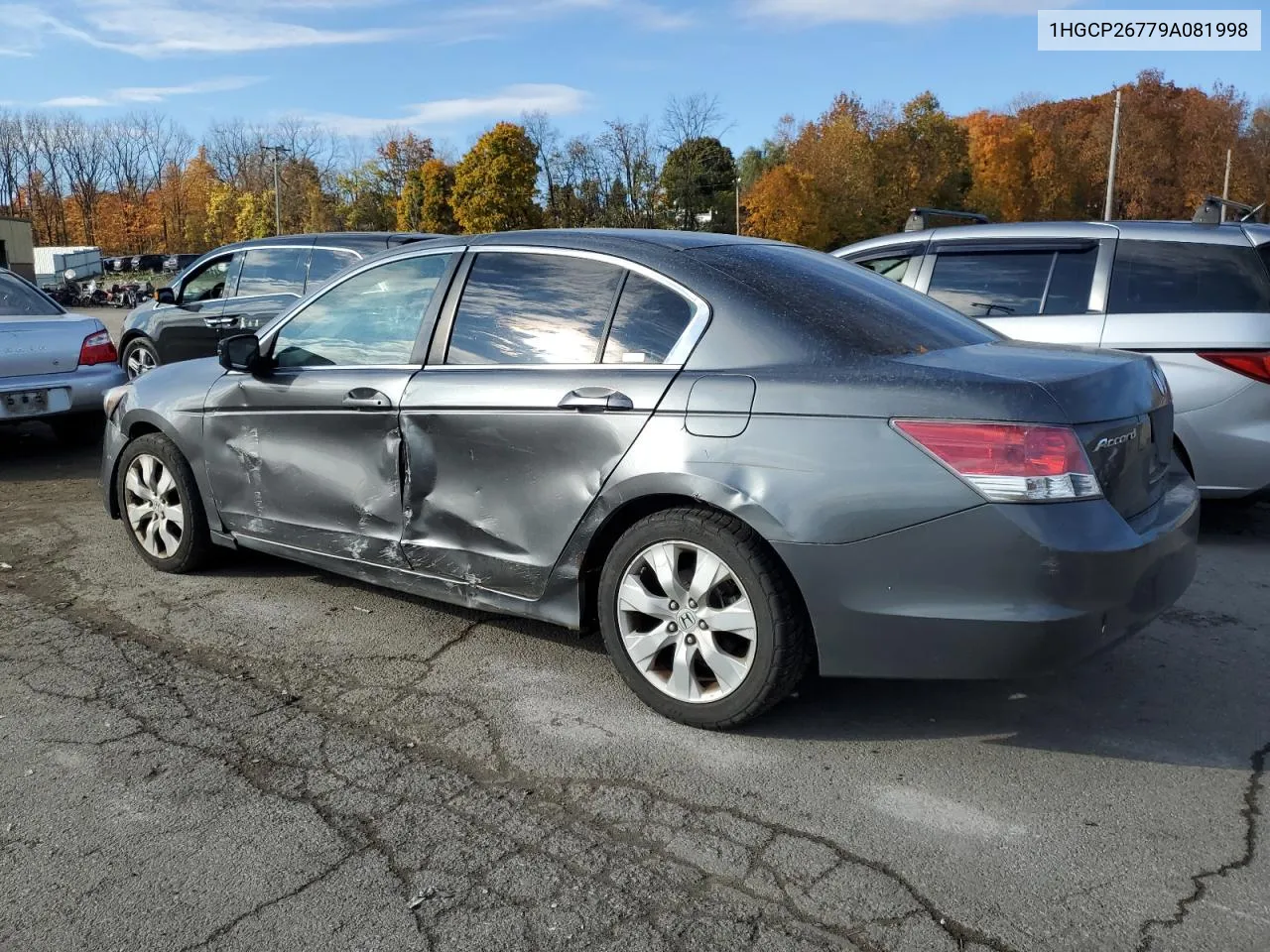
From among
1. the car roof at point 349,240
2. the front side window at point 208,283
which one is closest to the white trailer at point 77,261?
the front side window at point 208,283

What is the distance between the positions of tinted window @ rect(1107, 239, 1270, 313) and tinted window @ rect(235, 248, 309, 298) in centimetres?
698

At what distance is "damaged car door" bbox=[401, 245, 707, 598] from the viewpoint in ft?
11.6

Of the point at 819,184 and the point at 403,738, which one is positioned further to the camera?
the point at 819,184

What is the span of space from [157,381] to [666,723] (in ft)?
10.3

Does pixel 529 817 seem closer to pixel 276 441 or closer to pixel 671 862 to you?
pixel 671 862

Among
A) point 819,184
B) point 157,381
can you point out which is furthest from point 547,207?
point 157,381

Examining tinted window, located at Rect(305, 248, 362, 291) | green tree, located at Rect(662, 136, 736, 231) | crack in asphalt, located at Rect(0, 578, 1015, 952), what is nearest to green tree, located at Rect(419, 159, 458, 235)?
green tree, located at Rect(662, 136, 736, 231)

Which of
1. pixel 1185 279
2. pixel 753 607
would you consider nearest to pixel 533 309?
pixel 753 607

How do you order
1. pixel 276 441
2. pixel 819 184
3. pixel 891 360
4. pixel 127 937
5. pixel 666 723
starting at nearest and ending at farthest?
pixel 127 937 < pixel 891 360 < pixel 666 723 < pixel 276 441 < pixel 819 184

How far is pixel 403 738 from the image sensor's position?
11.2 feet

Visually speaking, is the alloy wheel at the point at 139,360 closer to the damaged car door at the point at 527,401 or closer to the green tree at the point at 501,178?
the damaged car door at the point at 527,401

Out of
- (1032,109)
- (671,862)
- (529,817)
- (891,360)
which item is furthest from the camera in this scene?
(1032,109)

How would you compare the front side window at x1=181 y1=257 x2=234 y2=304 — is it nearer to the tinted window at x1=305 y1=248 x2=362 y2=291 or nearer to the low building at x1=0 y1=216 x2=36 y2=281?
the tinted window at x1=305 y1=248 x2=362 y2=291

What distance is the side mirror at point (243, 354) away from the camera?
456cm
